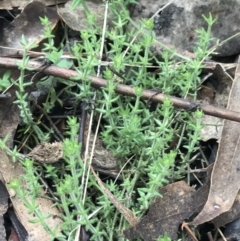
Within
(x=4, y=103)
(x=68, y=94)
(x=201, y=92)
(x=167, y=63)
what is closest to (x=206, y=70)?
(x=201, y=92)

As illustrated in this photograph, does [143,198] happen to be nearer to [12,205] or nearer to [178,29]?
[12,205]

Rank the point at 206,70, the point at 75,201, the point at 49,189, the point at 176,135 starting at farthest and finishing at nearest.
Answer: the point at 206,70
the point at 176,135
the point at 49,189
the point at 75,201

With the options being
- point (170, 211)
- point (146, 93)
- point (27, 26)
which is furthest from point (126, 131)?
point (27, 26)

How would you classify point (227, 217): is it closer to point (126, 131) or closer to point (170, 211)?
point (170, 211)

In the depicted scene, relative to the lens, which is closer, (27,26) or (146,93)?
(146,93)

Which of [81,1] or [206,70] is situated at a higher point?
[81,1]

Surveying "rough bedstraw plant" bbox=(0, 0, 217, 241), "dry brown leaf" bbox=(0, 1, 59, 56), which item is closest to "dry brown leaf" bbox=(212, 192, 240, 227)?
"rough bedstraw plant" bbox=(0, 0, 217, 241)
